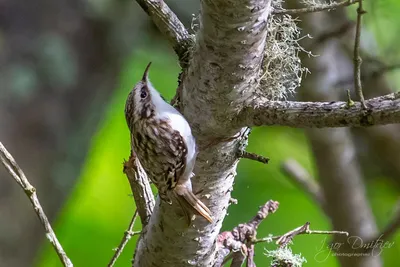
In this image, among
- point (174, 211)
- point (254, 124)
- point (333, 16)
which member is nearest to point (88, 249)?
point (333, 16)

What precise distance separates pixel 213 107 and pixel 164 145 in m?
0.23

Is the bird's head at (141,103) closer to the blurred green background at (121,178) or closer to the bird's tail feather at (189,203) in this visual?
the bird's tail feather at (189,203)

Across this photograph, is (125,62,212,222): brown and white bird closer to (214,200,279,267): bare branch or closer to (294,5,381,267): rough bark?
(214,200,279,267): bare branch

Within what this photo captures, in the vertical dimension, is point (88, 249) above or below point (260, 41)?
below

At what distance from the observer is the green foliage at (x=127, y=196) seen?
227 centimetres

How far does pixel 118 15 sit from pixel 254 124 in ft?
4.71

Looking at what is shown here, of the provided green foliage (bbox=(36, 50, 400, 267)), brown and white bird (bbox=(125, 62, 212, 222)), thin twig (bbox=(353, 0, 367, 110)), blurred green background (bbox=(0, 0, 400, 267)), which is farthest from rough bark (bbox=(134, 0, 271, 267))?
green foliage (bbox=(36, 50, 400, 267))

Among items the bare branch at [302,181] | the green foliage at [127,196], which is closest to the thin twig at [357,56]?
the bare branch at [302,181]

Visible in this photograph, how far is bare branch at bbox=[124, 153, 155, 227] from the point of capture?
1070 millimetres

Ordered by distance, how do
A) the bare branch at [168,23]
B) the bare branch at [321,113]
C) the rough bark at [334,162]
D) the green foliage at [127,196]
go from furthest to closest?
the green foliage at [127,196] → the rough bark at [334,162] → the bare branch at [168,23] → the bare branch at [321,113]

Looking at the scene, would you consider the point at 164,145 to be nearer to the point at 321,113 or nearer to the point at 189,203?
the point at 189,203

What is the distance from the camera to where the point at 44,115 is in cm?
199

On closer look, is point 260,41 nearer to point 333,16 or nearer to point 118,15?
point 333,16

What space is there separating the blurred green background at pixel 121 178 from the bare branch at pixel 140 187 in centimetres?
95
